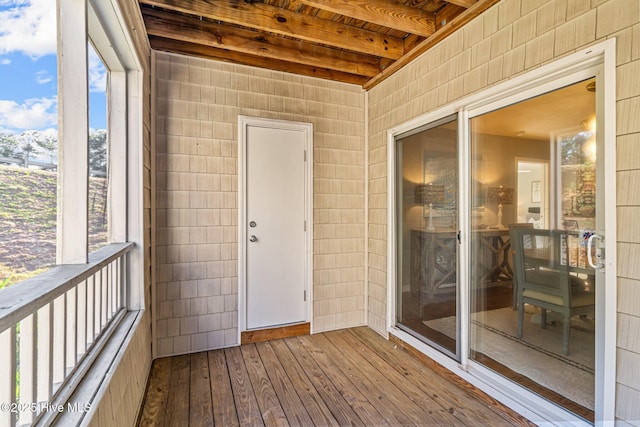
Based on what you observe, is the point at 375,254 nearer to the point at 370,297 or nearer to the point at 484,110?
the point at 370,297

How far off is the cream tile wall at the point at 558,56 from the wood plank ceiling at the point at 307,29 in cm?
19

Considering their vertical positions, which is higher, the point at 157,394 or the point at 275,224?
the point at 275,224

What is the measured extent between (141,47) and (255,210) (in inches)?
65.3

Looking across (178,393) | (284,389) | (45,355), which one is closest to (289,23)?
(45,355)

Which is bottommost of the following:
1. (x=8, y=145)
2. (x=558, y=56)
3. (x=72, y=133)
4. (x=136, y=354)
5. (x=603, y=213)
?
(x=136, y=354)

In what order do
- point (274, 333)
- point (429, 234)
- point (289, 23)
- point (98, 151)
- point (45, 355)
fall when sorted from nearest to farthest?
point (45, 355), point (98, 151), point (289, 23), point (429, 234), point (274, 333)

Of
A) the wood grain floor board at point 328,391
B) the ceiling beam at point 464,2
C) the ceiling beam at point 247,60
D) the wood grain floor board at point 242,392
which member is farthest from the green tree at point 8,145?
the ceiling beam at point 464,2

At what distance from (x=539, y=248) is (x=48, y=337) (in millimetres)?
2525

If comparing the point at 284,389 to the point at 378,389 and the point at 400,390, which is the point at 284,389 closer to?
the point at 378,389

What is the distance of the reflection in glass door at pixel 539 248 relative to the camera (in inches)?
68.0

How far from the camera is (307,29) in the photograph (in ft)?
8.77

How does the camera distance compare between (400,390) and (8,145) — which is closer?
(8,145)

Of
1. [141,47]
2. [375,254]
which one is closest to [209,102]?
[141,47]

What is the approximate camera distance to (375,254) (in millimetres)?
3596
